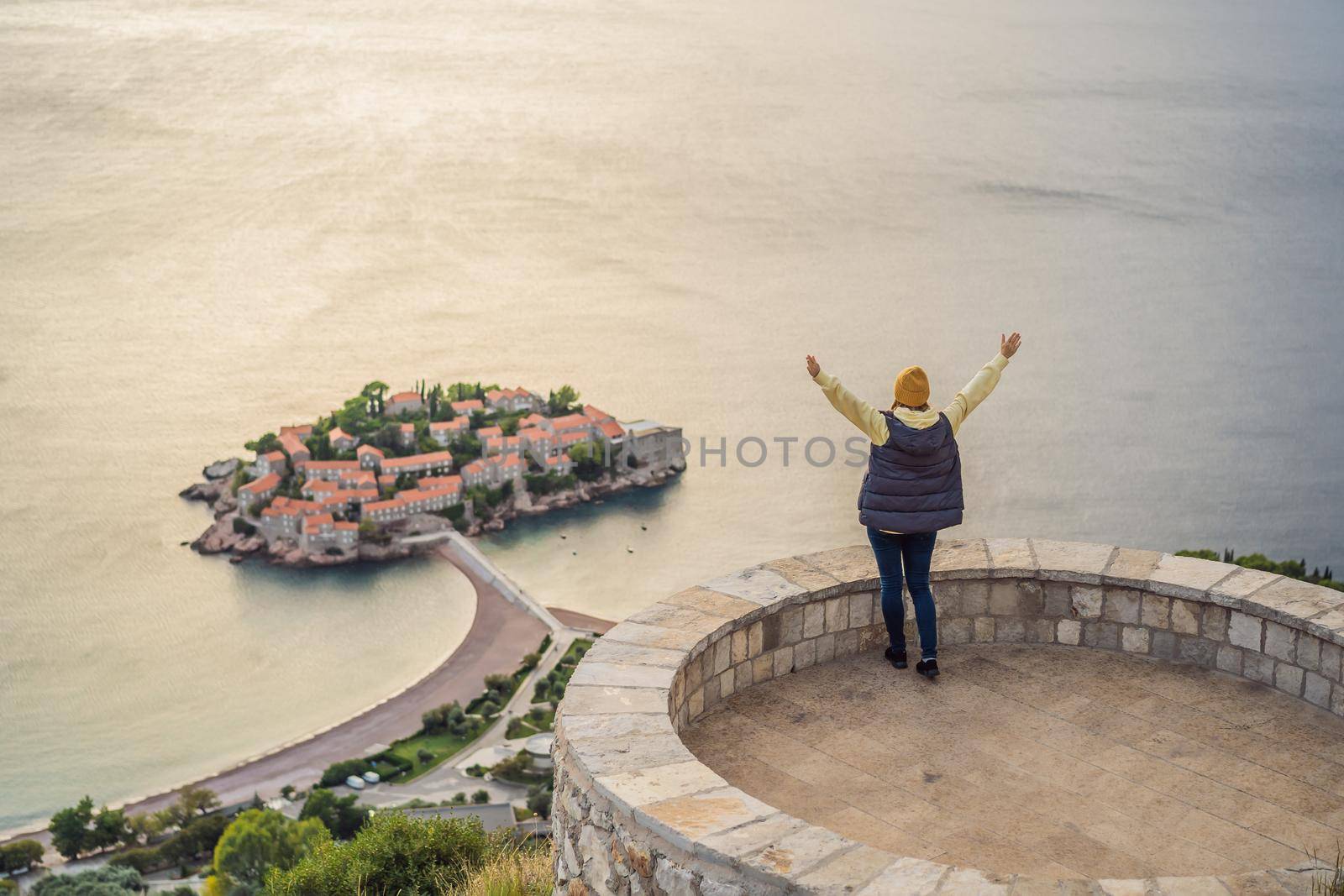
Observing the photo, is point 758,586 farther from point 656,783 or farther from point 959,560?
point 656,783

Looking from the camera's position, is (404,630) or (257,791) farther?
(404,630)

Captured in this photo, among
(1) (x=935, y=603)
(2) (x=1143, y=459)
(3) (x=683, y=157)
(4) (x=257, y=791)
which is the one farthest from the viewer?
(3) (x=683, y=157)

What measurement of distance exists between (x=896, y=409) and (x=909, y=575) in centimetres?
75

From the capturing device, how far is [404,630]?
38.5 m

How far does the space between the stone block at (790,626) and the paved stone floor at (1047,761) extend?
162mm

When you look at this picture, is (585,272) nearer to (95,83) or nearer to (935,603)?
(95,83)

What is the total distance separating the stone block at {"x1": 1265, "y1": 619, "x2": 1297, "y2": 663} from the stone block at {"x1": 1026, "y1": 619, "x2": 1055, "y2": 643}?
3.01ft

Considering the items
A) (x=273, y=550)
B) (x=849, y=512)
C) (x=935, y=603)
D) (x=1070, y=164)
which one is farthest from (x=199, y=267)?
(x=935, y=603)

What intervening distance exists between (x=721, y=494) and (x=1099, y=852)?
3688cm

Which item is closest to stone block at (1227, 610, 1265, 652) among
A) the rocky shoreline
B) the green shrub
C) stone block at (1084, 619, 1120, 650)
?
stone block at (1084, 619, 1120, 650)

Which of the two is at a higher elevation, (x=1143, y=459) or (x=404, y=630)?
(x=1143, y=459)

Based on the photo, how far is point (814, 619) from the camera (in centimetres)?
591

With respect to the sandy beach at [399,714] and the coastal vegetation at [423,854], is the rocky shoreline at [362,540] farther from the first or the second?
the coastal vegetation at [423,854]

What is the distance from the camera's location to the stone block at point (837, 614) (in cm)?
595
